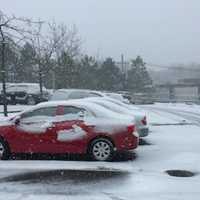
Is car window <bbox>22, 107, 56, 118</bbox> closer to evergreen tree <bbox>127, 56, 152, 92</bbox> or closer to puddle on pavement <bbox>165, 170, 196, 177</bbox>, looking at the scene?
puddle on pavement <bbox>165, 170, 196, 177</bbox>

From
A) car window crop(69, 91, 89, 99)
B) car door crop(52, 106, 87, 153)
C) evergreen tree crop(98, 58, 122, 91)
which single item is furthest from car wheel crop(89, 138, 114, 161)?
evergreen tree crop(98, 58, 122, 91)

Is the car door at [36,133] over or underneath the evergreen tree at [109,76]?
underneath

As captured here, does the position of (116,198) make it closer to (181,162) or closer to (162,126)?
(181,162)

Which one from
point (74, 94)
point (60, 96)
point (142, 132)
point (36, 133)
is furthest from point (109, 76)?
point (36, 133)

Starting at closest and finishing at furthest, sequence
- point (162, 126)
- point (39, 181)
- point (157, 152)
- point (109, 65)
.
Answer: point (39, 181)
point (157, 152)
point (162, 126)
point (109, 65)

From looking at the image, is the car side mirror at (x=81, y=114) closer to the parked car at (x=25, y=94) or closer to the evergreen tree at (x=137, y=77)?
the parked car at (x=25, y=94)

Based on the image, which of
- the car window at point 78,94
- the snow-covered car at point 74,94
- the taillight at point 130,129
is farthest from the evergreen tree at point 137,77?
the taillight at point 130,129

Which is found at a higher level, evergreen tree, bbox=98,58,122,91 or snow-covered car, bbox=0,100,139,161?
evergreen tree, bbox=98,58,122,91

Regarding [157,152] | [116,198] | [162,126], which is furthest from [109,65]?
[116,198]

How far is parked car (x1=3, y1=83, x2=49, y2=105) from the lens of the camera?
37.2 metres

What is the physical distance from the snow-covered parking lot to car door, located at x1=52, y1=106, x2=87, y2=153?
0.37 meters

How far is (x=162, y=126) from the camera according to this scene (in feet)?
66.3

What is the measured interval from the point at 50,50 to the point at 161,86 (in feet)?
130

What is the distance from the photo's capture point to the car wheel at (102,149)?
38.7ft
